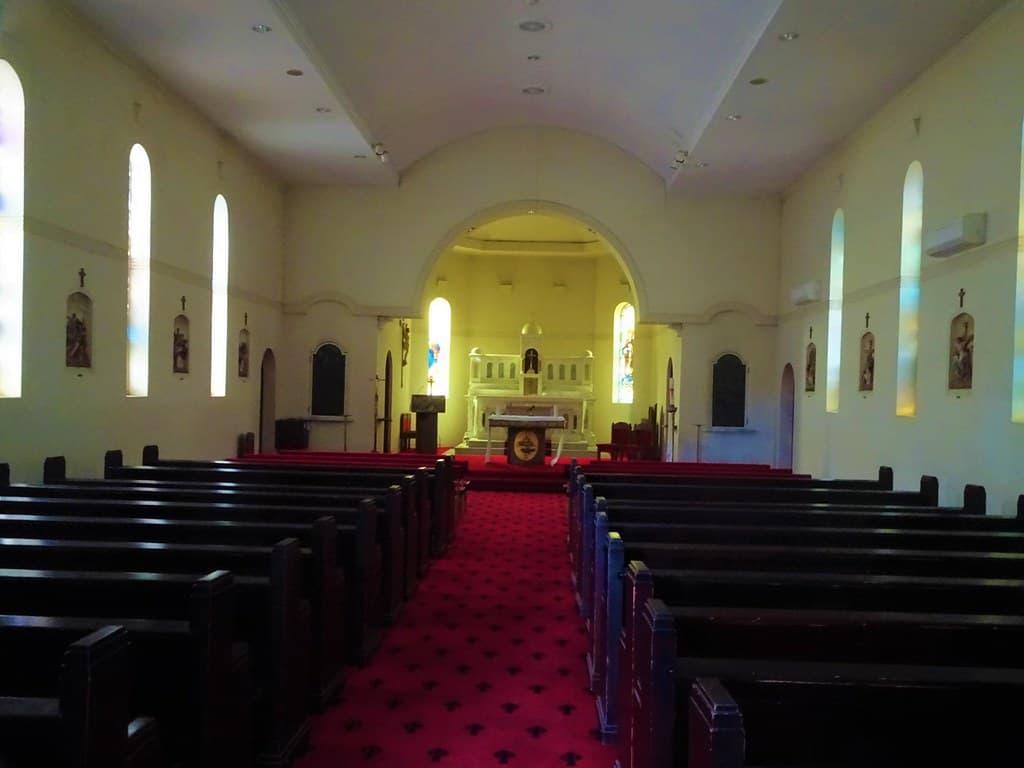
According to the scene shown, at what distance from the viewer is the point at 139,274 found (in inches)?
353

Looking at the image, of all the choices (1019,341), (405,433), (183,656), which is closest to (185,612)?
(183,656)

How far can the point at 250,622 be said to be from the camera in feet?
11.5

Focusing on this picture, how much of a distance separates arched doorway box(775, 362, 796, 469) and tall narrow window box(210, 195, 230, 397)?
8555mm

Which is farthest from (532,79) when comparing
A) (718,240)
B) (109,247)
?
(109,247)

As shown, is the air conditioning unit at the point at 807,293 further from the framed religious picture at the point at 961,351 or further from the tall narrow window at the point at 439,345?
the tall narrow window at the point at 439,345

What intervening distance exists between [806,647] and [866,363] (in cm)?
762

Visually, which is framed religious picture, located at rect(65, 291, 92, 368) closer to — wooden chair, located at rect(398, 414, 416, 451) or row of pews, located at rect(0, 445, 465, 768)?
row of pews, located at rect(0, 445, 465, 768)

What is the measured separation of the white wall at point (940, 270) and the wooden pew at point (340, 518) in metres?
4.97

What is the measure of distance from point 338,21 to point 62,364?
4.52m

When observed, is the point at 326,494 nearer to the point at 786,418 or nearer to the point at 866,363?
the point at 866,363

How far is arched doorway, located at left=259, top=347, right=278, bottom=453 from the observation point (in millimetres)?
13320

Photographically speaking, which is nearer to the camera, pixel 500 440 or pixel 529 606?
pixel 529 606

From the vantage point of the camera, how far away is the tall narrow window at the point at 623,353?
737 inches

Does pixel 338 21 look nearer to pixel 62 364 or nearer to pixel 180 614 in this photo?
pixel 62 364
